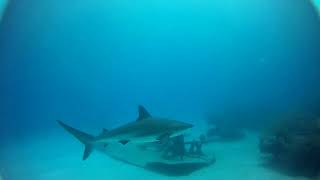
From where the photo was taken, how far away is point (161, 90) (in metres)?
102

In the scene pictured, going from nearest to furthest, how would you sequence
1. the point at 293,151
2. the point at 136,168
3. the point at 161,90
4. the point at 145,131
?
1. the point at 145,131
2. the point at 293,151
3. the point at 136,168
4. the point at 161,90

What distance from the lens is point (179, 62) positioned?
375 feet

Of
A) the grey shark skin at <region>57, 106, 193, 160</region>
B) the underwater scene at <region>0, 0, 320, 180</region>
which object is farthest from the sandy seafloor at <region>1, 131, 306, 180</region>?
the grey shark skin at <region>57, 106, 193, 160</region>

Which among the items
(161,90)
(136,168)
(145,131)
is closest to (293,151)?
(145,131)

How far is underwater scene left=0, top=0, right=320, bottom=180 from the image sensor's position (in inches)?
390

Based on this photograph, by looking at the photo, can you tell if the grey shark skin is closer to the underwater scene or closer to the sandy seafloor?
the underwater scene

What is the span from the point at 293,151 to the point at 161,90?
9283 centimetres

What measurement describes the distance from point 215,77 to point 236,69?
42.6 ft

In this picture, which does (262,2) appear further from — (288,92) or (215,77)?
(215,77)

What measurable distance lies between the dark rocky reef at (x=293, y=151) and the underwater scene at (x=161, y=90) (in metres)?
0.04

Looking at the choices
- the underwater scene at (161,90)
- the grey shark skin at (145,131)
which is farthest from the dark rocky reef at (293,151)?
the grey shark skin at (145,131)

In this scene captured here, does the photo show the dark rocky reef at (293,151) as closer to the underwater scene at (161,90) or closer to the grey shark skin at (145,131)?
the underwater scene at (161,90)

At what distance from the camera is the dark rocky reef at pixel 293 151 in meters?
8.91

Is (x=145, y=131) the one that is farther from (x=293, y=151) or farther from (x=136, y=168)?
(x=293, y=151)
